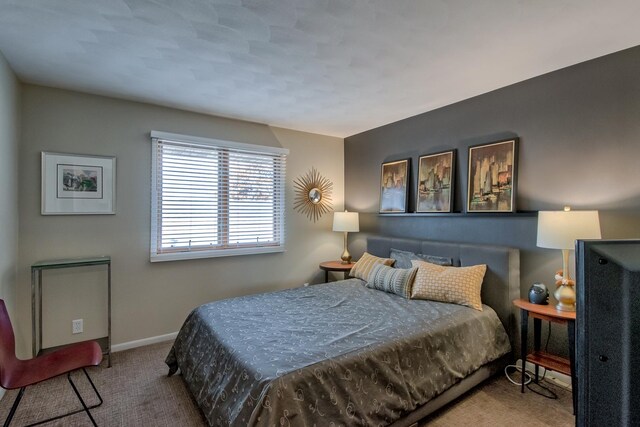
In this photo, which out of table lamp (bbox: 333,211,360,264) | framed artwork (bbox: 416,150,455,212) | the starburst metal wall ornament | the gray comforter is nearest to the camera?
the gray comforter

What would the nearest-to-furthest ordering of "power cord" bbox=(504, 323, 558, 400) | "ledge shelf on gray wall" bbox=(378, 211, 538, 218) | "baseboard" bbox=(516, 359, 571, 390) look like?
"power cord" bbox=(504, 323, 558, 400)
"baseboard" bbox=(516, 359, 571, 390)
"ledge shelf on gray wall" bbox=(378, 211, 538, 218)

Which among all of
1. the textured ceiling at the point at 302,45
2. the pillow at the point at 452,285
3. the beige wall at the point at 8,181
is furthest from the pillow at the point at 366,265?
the beige wall at the point at 8,181

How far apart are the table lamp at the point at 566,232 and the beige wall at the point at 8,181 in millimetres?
3961

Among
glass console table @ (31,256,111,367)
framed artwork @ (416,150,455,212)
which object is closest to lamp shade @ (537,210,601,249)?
framed artwork @ (416,150,455,212)

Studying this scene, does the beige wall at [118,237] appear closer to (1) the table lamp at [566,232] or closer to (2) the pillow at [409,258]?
(2) the pillow at [409,258]

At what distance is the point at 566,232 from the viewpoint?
2.13 m

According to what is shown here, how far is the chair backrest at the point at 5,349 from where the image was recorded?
170 centimetres

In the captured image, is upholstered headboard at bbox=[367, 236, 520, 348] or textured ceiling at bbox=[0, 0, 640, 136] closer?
textured ceiling at bbox=[0, 0, 640, 136]

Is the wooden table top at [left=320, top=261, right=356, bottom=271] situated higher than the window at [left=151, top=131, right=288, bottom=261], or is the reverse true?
the window at [left=151, top=131, right=288, bottom=261]

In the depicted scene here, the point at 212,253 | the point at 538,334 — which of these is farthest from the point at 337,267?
the point at 538,334

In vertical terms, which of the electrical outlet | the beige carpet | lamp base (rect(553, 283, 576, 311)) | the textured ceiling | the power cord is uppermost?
the textured ceiling

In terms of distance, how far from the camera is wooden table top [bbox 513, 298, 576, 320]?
208cm

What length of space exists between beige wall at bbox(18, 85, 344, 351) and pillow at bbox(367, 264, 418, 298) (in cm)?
148

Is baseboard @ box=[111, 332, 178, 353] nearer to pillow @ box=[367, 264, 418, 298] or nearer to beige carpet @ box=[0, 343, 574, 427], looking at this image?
beige carpet @ box=[0, 343, 574, 427]
